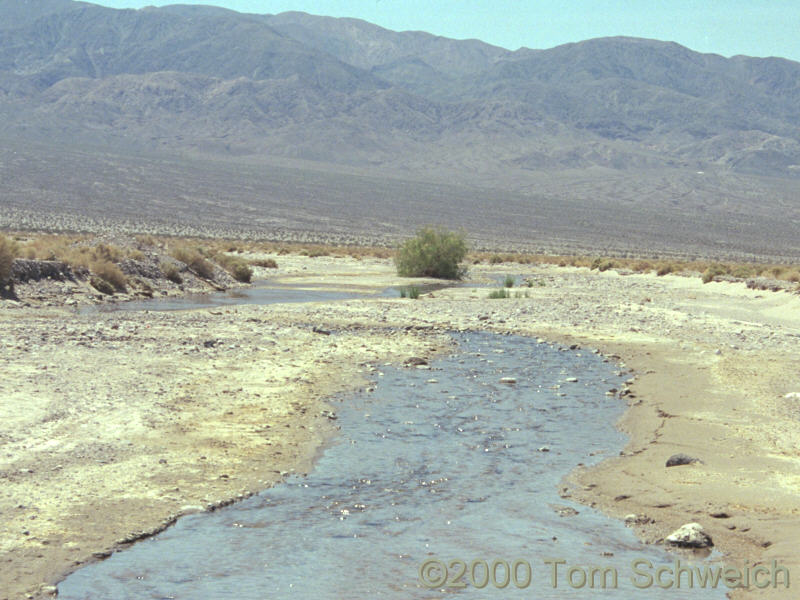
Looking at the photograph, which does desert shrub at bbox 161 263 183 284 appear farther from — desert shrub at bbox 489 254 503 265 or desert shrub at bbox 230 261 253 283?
desert shrub at bbox 489 254 503 265

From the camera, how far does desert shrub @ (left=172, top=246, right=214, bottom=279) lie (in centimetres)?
3853

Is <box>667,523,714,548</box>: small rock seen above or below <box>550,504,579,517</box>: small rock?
above

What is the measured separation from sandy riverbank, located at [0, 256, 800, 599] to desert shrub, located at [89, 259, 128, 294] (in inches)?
215

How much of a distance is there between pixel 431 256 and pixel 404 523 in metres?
38.9

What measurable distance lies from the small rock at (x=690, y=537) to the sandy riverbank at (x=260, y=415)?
153 mm

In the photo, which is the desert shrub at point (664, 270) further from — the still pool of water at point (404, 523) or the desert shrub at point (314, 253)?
the still pool of water at point (404, 523)

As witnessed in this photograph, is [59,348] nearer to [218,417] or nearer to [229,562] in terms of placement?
[218,417]

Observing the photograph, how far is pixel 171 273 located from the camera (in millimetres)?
36156

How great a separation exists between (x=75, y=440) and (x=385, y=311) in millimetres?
18305

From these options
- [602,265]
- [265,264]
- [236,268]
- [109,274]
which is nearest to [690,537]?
[109,274]

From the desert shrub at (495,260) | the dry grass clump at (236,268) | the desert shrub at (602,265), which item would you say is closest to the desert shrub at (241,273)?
the dry grass clump at (236,268)

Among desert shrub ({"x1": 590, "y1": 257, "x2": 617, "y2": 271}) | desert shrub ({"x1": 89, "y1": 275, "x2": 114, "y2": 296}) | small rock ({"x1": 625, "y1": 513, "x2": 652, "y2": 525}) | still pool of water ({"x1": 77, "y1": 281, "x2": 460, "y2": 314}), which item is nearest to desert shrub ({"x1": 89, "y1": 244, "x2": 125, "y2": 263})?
desert shrub ({"x1": 89, "y1": 275, "x2": 114, "y2": 296})

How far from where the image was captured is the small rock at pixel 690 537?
9758 millimetres

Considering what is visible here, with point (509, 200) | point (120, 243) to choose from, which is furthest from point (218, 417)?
point (509, 200)
